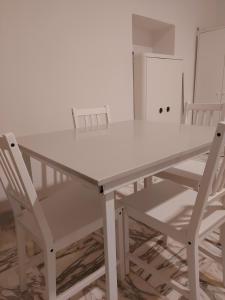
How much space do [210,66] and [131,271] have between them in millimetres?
3174

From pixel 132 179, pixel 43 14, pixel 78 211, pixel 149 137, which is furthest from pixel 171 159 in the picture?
pixel 43 14

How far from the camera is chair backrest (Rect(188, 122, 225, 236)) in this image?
737mm

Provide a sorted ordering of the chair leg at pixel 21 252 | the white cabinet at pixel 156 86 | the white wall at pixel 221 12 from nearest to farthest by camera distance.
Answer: the chair leg at pixel 21 252, the white cabinet at pixel 156 86, the white wall at pixel 221 12

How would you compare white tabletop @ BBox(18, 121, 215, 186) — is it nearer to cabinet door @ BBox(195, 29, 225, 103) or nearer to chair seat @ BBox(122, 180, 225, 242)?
chair seat @ BBox(122, 180, 225, 242)

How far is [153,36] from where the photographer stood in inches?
136

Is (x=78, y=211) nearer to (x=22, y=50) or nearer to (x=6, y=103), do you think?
(x=6, y=103)

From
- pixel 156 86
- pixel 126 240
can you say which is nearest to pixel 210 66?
pixel 156 86

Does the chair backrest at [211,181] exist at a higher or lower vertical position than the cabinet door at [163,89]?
lower

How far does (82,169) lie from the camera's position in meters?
0.77

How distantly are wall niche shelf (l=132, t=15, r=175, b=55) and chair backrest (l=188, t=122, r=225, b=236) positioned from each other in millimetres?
2603

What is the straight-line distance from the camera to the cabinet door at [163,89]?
2760mm

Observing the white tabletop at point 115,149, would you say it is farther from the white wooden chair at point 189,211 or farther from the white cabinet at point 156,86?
the white cabinet at point 156,86

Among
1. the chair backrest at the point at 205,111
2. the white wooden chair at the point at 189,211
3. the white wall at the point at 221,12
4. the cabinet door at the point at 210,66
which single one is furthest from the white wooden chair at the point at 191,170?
the white wall at the point at 221,12

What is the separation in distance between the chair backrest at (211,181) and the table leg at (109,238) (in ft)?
1.03
